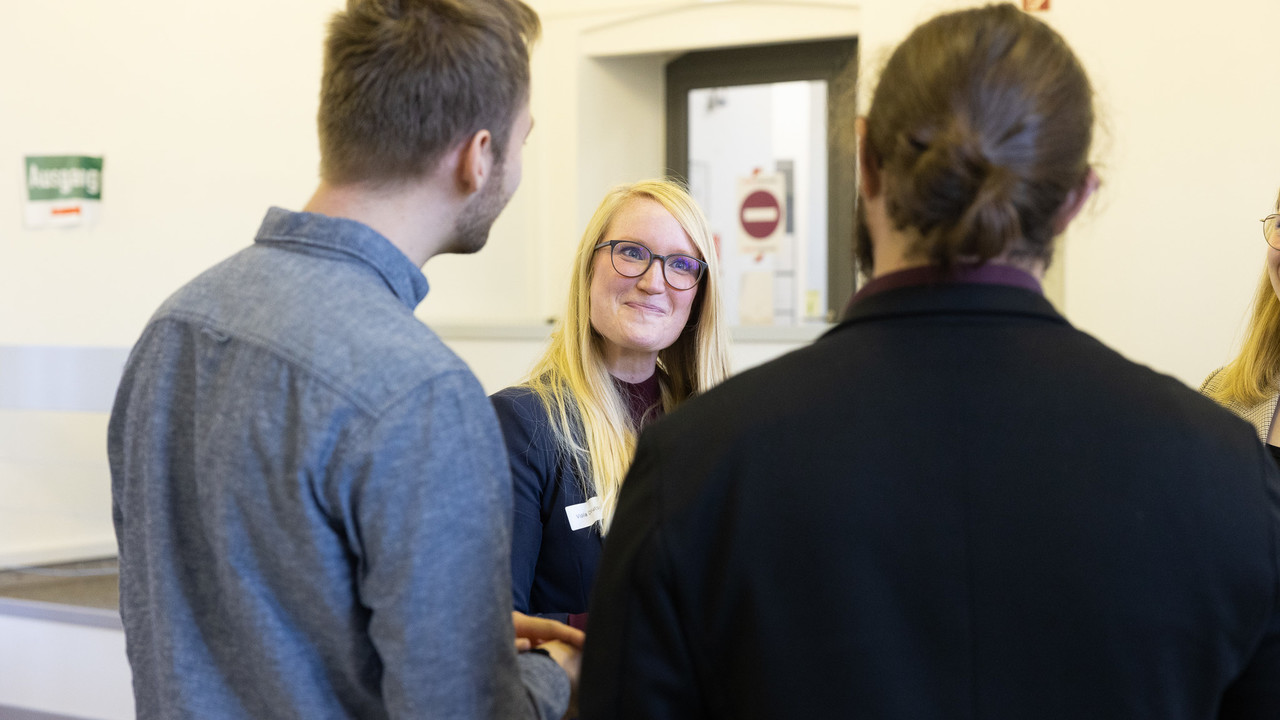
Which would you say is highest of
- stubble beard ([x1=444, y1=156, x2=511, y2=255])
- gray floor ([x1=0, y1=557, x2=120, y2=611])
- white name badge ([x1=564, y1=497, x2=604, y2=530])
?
stubble beard ([x1=444, y1=156, x2=511, y2=255])

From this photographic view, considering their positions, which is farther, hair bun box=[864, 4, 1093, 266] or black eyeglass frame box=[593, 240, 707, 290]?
black eyeglass frame box=[593, 240, 707, 290]

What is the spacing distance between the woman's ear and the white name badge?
3.46 feet

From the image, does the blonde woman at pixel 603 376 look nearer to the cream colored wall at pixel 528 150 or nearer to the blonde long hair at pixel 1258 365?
the blonde long hair at pixel 1258 365

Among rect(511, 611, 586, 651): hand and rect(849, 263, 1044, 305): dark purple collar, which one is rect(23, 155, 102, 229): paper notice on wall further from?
rect(849, 263, 1044, 305): dark purple collar

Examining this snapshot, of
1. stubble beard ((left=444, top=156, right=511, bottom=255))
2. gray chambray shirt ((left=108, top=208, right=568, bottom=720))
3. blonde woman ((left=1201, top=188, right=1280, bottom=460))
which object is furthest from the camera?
blonde woman ((left=1201, top=188, right=1280, bottom=460))

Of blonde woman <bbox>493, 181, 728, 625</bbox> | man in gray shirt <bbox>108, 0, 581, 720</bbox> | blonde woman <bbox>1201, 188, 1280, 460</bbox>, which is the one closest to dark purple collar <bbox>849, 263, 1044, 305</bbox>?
man in gray shirt <bbox>108, 0, 581, 720</bbox>

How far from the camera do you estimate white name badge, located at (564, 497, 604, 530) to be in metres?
1.76

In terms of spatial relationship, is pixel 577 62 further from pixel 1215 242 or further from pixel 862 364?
pixel 862 364

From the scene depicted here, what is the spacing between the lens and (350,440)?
990mm

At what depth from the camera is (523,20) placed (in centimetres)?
117

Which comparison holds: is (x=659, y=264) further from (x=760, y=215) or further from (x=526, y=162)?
(x=760, y=215)

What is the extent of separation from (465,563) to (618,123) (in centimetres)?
520

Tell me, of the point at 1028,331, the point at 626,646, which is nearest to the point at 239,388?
the point at 626,646

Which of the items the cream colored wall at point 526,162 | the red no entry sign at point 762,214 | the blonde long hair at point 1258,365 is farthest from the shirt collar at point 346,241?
the red no entry sign at point 762,214
